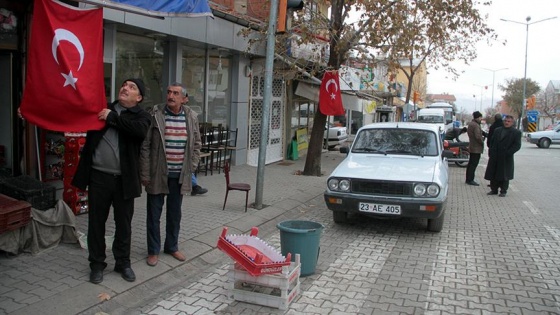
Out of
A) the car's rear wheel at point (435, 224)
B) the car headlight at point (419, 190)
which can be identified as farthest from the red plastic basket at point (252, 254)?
the car's rear wheel at point (435, 224)

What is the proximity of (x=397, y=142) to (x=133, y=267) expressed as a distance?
511 centimetres

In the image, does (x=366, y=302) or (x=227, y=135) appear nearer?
(x=366, y=302)

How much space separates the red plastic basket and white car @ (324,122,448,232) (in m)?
2.73

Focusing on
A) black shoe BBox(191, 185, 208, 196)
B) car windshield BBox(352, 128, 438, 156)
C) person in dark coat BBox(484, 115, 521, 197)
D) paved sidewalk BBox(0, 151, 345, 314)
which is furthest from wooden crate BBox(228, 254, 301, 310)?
person in dark coat BBox(484, 115, 521, 197)

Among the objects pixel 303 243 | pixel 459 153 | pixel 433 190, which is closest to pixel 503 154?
pixel 433 190

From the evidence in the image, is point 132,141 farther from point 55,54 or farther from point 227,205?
point 227,205

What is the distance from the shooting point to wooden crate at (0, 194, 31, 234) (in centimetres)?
462

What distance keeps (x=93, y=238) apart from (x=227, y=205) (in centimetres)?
394

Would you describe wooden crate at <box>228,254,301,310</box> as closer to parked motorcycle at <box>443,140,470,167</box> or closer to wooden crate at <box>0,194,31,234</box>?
wooden crate at <box>0,194,31,234</box>

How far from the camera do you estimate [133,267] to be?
494cm

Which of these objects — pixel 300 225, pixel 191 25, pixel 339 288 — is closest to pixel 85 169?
pixel 300 225

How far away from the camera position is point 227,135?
1215 centimetres

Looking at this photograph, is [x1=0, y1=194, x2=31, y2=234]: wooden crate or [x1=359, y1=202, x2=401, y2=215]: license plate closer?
[x1=0, y1=194, x2=31, y2=234]: wooden crate

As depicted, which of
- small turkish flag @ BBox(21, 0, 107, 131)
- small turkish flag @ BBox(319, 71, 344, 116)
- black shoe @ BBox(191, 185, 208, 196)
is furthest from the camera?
small turkish flag @ BBox(319, 71, 344, 116)
